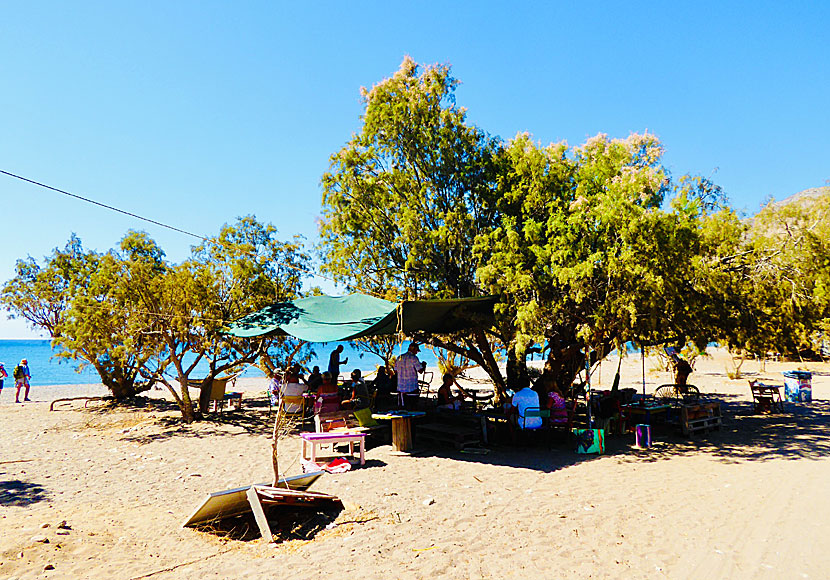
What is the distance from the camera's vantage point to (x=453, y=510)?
563 cm

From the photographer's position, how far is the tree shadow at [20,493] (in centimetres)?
608

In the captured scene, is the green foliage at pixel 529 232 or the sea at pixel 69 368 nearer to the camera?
the green foliage at pixel 529 232

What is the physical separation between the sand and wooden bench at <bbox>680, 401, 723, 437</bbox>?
300 mm

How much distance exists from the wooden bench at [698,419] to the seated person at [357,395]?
6.71 metres

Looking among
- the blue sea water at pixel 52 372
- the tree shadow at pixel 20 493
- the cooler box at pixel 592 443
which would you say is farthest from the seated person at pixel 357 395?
the blue sea water at pixel 52 372

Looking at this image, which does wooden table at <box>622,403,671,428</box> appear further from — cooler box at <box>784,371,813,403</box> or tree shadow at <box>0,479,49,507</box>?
tree shadow at <box>0,479,49,507</box>

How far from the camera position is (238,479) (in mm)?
7105

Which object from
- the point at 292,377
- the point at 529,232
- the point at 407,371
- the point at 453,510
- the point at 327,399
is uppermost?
the point at 529,232

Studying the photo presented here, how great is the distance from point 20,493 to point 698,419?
11866 mm

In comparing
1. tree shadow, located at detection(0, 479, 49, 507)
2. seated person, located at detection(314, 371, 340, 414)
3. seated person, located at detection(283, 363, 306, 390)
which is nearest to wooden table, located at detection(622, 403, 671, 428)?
seated person, located at detection(314, 371, 340, 414)

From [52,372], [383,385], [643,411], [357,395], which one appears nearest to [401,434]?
[383,385]

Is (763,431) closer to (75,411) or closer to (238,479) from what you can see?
(238,479)

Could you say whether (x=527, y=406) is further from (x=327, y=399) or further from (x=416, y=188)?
(x=416, y=188)

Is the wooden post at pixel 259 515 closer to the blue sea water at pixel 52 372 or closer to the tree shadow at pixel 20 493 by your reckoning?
the tree shadow at pixel 20 493
